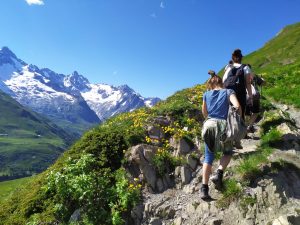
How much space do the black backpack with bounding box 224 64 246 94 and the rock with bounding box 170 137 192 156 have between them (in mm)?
3100

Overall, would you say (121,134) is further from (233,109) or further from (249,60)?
(249,60)

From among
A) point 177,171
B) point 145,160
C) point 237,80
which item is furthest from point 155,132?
point 237,80

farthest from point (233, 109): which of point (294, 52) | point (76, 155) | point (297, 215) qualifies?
point (294, 52)

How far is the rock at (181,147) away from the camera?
14.6 metres

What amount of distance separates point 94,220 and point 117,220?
84 cm

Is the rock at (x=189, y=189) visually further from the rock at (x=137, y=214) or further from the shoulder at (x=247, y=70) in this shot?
the shoulder at (x=247, y=70)

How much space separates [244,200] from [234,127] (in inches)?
82.0

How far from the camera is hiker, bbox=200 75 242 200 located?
1040 cm

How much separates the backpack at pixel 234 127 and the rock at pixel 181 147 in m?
4.33

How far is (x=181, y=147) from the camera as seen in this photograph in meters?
14.7

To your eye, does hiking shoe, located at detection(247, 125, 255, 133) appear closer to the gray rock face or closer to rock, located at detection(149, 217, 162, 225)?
the gray rock face

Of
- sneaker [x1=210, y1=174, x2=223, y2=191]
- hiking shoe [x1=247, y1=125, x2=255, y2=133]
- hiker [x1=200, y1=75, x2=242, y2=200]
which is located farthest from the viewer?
hiking shoe [x1=247, y1=125, x2=255, y2=133]


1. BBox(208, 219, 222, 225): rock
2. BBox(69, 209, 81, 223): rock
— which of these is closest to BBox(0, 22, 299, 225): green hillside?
BBox(69, 209, 81, 223): rock

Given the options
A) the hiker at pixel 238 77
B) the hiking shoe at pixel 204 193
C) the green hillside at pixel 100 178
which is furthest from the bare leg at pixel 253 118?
the hiking shoe at pixel 204 193
